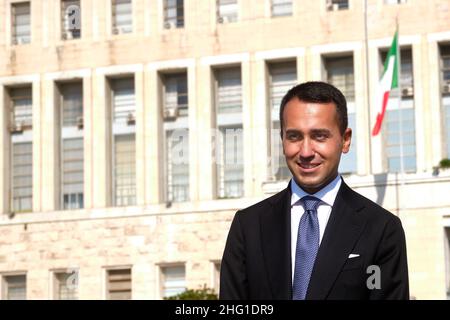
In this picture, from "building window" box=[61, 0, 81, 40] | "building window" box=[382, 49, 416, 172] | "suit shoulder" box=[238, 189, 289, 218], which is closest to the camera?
"suit shoulder" box=[238, 189, 289, 218]

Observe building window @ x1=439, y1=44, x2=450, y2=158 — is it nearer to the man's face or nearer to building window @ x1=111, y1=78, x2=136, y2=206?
building window @ x1=111, y1=78, x2=136, y2=206

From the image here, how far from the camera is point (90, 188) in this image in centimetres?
5206

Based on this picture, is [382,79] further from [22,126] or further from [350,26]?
[22,126]

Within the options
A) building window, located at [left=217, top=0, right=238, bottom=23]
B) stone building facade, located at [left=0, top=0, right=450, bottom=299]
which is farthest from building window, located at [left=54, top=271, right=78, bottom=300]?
building window, located at [left=217, top=0, right=238, bottom=23]

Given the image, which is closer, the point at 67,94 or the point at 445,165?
the point at 445,165

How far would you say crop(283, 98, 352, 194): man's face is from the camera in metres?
3.92

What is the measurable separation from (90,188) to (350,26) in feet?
40.2

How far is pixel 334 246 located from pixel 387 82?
40441 mm

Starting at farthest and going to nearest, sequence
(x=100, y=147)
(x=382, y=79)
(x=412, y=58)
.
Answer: (x=100, y=147) < (x=412, y=58) < (x=382, y=79)

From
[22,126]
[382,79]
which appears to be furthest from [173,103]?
[382,79]

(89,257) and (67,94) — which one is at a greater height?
Result: (67,94)

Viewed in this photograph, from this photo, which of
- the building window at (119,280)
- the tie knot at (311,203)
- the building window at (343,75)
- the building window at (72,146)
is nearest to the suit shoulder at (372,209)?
the tie knot at (311,203)

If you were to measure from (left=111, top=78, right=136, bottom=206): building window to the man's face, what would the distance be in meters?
48.2

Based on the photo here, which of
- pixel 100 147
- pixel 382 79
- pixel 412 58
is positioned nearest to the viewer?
pixel 382 79
